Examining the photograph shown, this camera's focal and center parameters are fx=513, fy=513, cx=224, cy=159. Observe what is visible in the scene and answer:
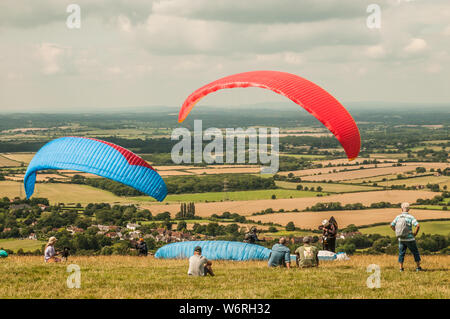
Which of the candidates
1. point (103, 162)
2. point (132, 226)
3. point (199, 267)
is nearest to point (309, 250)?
point (199, 267)

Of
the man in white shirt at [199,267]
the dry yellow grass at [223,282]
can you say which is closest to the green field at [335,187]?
the dry yellow grass at [223,282]

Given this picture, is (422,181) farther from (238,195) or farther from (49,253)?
(49,253)

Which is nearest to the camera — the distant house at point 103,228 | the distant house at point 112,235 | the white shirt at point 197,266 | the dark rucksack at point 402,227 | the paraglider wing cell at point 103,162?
the white shirt at point 197,266

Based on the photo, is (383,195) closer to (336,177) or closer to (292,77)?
(336,177)

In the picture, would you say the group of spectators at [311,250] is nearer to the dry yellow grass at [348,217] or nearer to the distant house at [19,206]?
the dry yellow grass at [348,217]

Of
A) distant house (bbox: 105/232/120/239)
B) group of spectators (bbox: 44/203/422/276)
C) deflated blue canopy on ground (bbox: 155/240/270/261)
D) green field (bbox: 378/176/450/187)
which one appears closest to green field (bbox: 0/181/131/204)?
distant house (bbox: 105/232/120/239)

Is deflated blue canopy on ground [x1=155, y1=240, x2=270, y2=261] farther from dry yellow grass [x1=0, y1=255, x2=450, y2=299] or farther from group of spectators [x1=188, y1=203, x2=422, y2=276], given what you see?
dry yellow grass [x1=0, y1=255, x2=450, y2=299]
